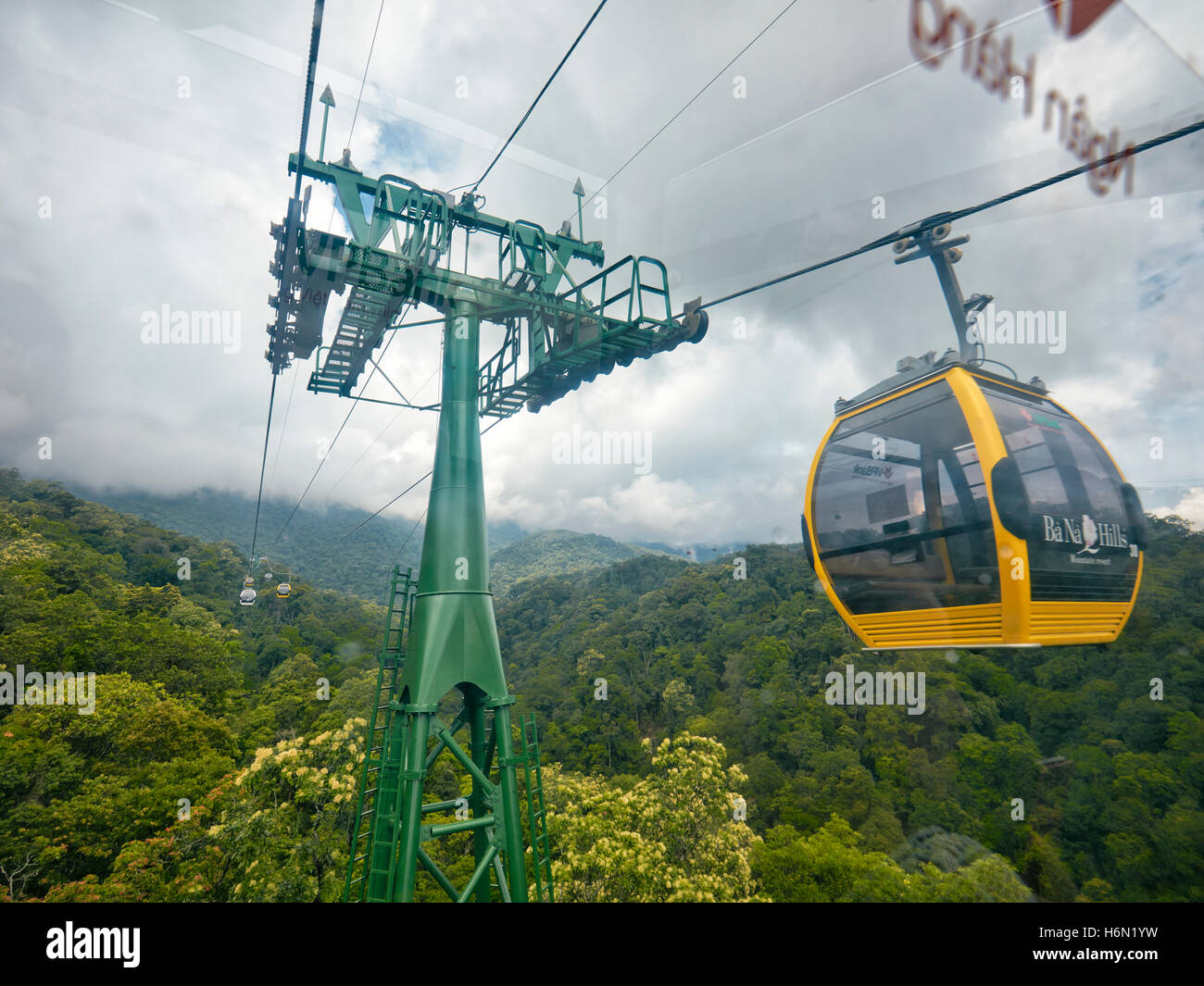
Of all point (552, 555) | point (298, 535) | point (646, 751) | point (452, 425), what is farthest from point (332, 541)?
point (452, 425)

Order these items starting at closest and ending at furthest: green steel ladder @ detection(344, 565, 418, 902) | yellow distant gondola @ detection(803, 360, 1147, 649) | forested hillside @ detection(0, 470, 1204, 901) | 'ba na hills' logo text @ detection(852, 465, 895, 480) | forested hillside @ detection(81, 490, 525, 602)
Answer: yellow distant gondola @ detection(803, 360, 1147, 649) < 'ba na hills' logo text @ detection(852, 465, 895, 480) < green steel ladder @ detection(344, 565, 418, 902) < forested hillside @ detection(0, 470, 1204, 901) < forested hillside @ detection(81, 490, 525, 602)

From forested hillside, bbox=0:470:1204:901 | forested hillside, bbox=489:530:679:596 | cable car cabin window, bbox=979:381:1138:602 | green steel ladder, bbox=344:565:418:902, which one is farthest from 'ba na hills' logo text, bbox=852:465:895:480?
forested hillside, bbox=489:530:679:596

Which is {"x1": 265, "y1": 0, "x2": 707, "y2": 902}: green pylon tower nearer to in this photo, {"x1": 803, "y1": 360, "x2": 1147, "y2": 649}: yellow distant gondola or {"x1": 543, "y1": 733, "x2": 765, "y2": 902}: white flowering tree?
{"x1": 803, "y1": 360, "x2": 1147, "y2": 649}: yellow distant gondola

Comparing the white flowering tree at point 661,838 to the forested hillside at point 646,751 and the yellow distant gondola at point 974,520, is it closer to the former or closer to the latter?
the forested hillside at point 646,751

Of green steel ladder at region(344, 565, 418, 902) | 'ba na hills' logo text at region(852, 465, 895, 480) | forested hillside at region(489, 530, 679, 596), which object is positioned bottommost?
forested hillside at region(489, 530, 679, 596)

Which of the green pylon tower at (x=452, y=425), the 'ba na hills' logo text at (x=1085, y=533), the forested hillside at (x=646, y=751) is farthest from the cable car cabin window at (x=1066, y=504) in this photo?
the forested hillside at (x=646, y=751)

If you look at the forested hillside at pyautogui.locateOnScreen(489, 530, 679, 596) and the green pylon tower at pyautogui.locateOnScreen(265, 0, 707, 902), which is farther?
the forested hillside at pyautogui.locateOnScreen(489, 530, 679, 596)
